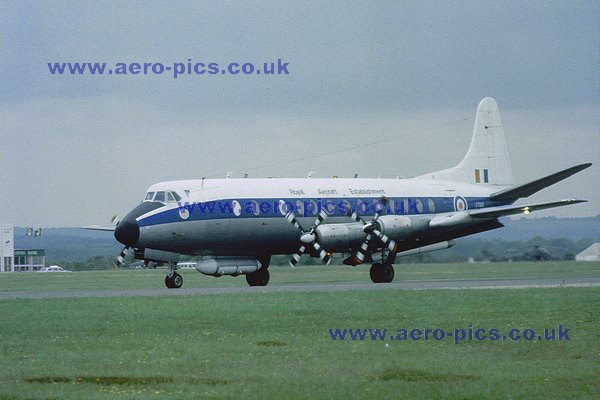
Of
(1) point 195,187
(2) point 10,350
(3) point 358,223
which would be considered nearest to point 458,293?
(3) point 358,223

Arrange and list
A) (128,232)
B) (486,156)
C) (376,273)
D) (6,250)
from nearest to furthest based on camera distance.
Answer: (128,232) < (376,273) < (486,156) < (6,250)

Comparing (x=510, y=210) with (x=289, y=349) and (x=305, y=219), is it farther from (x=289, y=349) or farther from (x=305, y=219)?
(x=289, y=349)

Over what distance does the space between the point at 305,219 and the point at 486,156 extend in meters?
14.1

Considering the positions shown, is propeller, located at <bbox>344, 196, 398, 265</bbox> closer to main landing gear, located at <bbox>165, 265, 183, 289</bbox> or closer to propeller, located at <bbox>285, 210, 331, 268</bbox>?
propeller, located at <bbox>285, 210, 331, 268</bbox>

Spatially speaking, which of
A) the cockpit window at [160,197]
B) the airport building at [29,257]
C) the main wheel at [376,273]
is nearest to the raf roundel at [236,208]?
the cockpit window at [160,197]

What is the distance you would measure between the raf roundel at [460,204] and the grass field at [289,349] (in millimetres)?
14673

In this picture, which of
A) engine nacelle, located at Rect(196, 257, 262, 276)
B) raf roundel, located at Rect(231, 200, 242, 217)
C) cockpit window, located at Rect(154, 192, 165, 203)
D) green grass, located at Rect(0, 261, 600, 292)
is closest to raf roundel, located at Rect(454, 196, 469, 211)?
green grass, located at Rect(0, 261, 600, 292)

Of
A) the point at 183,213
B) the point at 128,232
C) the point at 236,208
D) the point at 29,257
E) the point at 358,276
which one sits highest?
the point at 236,208

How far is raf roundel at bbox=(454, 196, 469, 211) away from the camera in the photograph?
51.5m

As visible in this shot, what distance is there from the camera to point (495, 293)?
123 feet

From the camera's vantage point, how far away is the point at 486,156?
55.9 m

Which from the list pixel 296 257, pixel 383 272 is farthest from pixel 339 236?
pixel 383 272

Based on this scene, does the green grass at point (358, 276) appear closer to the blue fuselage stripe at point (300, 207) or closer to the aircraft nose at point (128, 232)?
the blue fuselage stripe at point (300, 207)

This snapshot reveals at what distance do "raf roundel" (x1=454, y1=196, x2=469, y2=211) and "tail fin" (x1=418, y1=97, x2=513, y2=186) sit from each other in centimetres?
285
